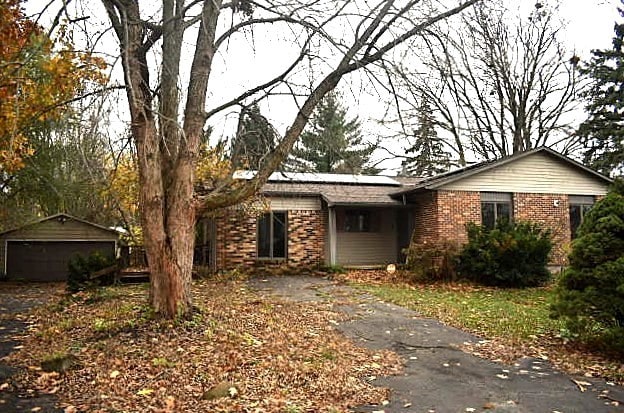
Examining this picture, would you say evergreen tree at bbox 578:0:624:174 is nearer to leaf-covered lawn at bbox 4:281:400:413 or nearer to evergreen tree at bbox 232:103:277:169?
evergreen tree at bbox 232:103:277:169

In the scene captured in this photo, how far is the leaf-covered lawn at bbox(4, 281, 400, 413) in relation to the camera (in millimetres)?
5035

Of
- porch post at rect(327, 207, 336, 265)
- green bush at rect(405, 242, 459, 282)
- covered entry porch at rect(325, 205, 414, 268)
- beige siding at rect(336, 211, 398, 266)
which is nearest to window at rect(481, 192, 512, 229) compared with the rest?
covered entry porch at rect(325, 205, 414, 268)

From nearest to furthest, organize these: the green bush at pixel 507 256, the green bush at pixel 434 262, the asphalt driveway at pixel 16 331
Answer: the asphalt driveway at pixel 16 331 → the green bush at pixel 507 256 → the green bush at pixel 434 262

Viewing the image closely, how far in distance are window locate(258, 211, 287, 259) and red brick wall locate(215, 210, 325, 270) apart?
23cm

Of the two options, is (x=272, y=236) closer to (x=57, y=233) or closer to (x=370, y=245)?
(x=370, y=245)

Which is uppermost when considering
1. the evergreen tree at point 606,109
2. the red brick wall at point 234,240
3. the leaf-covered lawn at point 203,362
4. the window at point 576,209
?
the evergreen tree at point 606,109

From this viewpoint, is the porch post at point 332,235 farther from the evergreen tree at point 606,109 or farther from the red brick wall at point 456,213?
the evergreen tree at point 606,109

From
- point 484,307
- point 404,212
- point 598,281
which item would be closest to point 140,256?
point 404,212

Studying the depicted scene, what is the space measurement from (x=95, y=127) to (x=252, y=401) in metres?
4.06

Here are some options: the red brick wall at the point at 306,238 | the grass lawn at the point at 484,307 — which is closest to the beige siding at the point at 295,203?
the red brick wall at the point at 306,238

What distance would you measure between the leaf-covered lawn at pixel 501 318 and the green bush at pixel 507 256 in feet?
2.11

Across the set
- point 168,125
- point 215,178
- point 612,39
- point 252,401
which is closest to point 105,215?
point 215,178

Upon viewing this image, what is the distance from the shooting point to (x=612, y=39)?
2684 cm

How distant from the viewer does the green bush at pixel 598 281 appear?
6.74 meters
